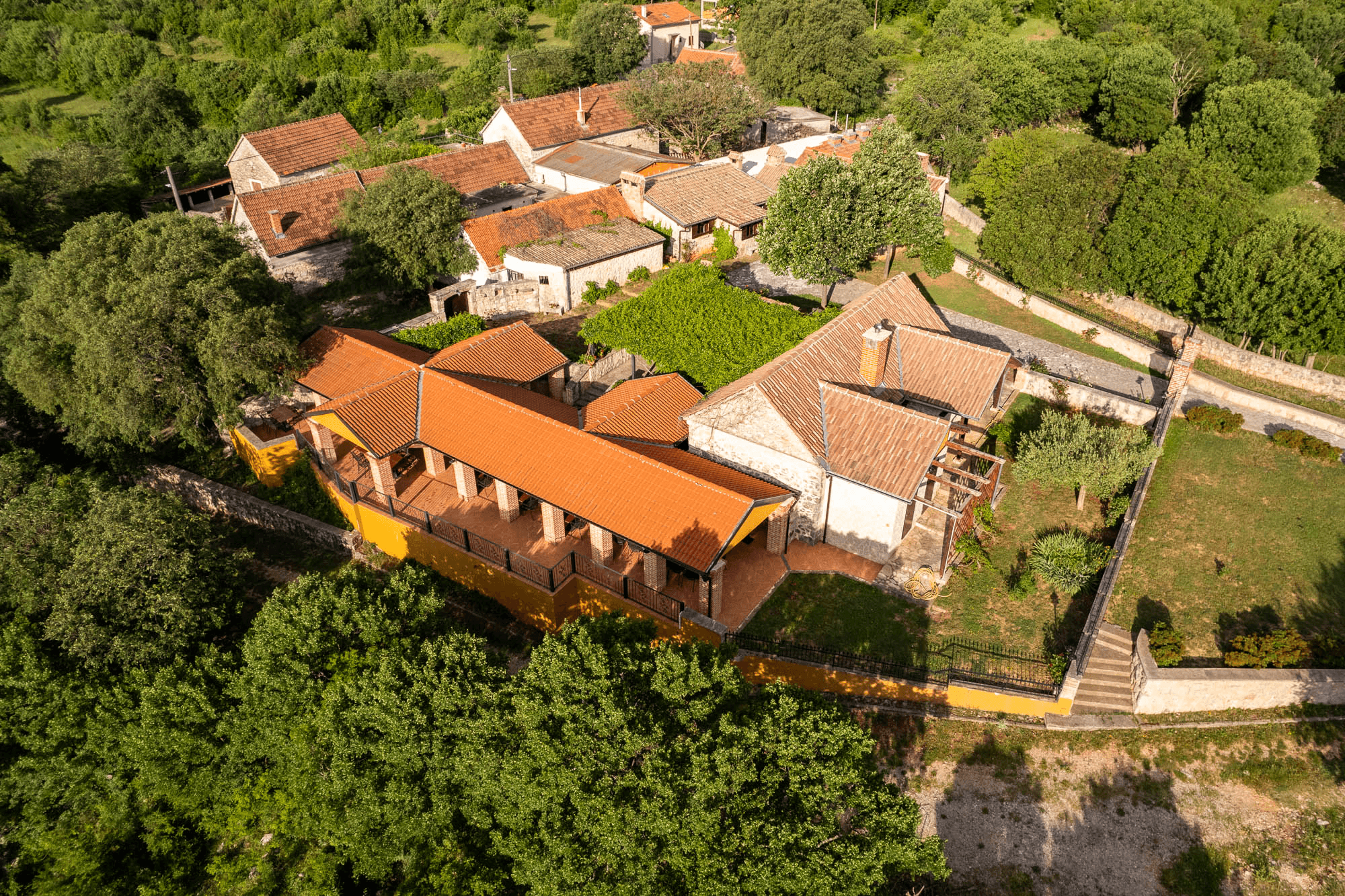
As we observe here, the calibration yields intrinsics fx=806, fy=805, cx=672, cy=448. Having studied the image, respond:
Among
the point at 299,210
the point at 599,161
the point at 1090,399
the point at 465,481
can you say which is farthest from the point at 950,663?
the point at 299,210

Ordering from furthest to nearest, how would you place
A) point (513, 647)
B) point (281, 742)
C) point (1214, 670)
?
point (513, 647) < point (1214, 670) < point (281, 742)

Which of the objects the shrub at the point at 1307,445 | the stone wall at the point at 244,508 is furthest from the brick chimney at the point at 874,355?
the stone wall at the point at 244,508

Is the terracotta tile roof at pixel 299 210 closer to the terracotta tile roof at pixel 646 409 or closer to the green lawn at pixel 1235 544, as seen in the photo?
the terracotta tile roof at pixel 646 409

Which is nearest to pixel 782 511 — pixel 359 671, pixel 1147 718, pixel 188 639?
pixel 1147 718

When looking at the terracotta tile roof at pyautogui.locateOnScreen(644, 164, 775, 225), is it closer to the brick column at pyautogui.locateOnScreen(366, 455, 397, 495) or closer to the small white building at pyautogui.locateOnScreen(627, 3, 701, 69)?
the brick column at pyautogui.locateOnScreen(366, 455, 397, 495)

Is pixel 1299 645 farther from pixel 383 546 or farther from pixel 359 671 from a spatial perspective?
pixel 383 546

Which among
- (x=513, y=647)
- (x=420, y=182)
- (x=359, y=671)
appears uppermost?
(x=420, y=182)

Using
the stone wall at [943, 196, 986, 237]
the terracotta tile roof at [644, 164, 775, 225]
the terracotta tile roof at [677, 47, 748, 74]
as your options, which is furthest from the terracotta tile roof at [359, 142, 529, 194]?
the stone wall at [943, 196, 986, 237]
